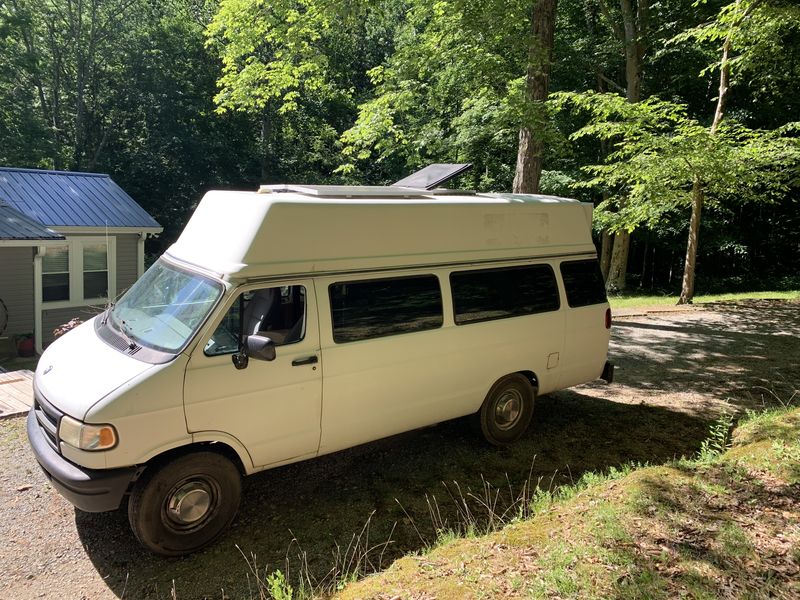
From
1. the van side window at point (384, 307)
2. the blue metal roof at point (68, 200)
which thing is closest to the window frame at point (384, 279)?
the van side window at point (384, 307)

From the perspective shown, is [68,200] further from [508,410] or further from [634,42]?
[634,42]

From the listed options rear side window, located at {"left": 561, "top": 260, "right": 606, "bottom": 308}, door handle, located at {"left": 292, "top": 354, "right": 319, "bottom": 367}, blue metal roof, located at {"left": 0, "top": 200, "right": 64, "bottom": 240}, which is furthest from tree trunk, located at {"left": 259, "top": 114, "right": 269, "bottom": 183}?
door handle, located at {"left": 292, "top": 354, "right": 319, "bottom": 367}

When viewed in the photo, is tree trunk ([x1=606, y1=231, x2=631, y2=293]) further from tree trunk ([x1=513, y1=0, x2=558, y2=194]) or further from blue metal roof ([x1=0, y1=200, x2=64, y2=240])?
blue metal roof ([x1=0, y1=200, x2=64, y2=240])

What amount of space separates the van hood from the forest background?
7.60 m

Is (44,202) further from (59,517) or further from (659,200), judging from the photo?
(659,200)

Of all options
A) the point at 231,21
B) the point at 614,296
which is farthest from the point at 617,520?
the point at 614,296

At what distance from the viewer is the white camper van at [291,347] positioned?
398 cm

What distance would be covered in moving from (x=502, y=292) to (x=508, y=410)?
135cm

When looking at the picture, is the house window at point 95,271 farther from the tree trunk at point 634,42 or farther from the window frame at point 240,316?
the tree trunk at point 634,42

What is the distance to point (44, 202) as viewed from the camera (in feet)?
42.8

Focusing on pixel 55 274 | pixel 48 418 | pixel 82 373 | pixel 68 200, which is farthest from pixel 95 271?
pixel 82 373

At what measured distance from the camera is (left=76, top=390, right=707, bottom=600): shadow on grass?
405 cm

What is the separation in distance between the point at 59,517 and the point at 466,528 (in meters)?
3.38

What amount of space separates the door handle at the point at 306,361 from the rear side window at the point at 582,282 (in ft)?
10.9
